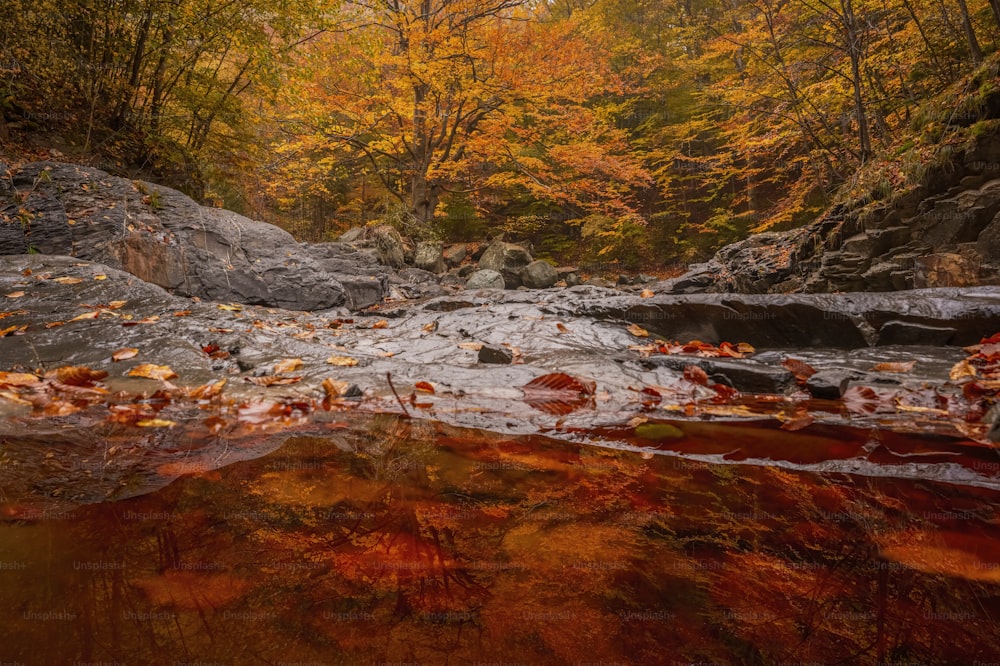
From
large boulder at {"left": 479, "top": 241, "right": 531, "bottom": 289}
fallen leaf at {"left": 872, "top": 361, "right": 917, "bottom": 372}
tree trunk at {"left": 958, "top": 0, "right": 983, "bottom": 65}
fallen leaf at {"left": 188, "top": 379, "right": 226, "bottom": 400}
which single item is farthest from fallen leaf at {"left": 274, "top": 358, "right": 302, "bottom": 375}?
large boulder at {"left": 479, "top": 241, "right": 531, "bottom": 289}

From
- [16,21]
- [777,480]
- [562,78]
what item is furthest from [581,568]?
[562,78]

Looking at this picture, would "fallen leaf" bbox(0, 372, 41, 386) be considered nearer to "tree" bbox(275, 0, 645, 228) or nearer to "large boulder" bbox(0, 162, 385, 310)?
"large boulder" bbox(0, 162, 385, 310)

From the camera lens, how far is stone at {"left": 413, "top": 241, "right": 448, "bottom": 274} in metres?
12.8

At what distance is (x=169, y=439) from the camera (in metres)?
1.83

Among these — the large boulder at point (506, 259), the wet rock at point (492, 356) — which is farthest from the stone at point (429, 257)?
the wet rock at point (492, 356)

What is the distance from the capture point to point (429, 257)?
12914 millimetres

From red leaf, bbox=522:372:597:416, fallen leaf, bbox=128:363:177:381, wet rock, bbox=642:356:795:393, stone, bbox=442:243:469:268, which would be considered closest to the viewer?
red leaf, bbox=522:372:597:416

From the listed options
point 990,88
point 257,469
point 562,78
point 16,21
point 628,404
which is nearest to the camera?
point 257,469

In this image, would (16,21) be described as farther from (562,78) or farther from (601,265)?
(601,265)

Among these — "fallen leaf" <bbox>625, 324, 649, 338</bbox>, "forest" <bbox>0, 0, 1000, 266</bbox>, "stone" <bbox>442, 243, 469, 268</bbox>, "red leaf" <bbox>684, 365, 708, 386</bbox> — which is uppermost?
"forest" <bbox>0, 0, 1000, 266</bbox>

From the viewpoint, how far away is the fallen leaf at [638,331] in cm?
458

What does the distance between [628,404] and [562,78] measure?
38.0ft

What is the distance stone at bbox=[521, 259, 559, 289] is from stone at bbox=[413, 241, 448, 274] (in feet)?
8.18

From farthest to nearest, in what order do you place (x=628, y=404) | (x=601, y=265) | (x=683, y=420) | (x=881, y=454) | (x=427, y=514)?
(x=601, y=265) < (x=628, y=404) < (x=683, y=420) < (x=881, y=454) < (x=427, y=514)
